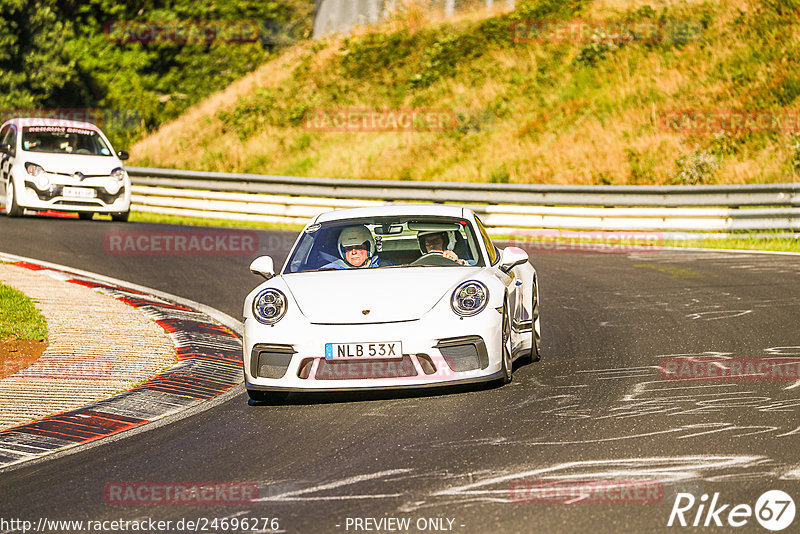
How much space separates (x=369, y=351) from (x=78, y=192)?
46.8ft

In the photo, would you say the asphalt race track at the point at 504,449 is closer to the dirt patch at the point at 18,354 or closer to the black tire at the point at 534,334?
the black tire at the point at 534,334

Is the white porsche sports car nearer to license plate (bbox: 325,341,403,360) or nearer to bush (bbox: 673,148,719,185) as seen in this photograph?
license plate (bbox: 325,341,403,360)

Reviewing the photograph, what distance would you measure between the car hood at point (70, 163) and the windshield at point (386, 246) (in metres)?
12.4

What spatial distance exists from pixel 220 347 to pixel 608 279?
5591mm

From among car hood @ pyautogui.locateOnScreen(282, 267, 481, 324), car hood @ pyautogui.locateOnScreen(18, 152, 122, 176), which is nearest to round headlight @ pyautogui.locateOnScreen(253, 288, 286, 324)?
car hood @ pyautogui.locateOnScreen(282, 267, 481, 324)

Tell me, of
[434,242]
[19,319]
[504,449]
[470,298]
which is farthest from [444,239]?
[19,319]

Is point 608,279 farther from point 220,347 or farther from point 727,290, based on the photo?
point 220,347

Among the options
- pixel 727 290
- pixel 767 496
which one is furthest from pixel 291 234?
pixel 767 496

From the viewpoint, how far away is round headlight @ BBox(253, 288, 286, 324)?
781cm

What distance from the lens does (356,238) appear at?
356 inches

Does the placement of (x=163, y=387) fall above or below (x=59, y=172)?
below

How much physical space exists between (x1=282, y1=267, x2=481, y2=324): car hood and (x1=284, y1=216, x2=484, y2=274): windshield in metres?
0.33

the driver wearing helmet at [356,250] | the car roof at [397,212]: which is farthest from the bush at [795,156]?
the driver wearing helmet at [356,250]

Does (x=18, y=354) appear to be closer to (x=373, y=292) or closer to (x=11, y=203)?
(x=373, y=292)
